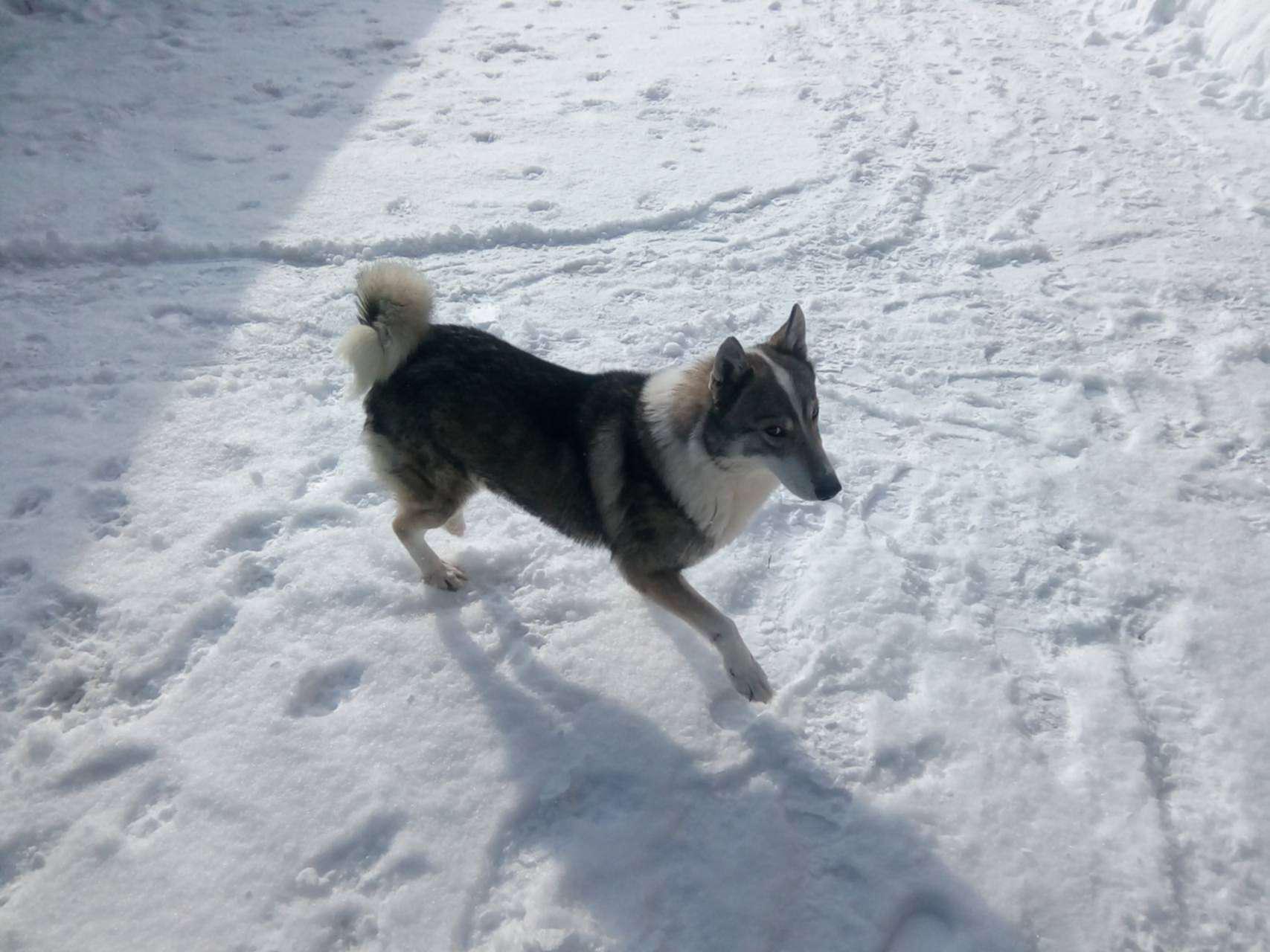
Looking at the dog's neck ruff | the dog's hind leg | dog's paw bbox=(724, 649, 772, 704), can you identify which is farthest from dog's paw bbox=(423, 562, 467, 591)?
dog's paw bbox=(724, 649, 772, 704)

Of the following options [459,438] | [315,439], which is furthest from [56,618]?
[459,438]

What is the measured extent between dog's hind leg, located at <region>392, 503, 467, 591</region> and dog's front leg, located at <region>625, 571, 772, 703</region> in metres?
1.12

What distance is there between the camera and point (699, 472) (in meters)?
3.02

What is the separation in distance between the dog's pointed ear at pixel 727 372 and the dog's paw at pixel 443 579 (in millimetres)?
1547

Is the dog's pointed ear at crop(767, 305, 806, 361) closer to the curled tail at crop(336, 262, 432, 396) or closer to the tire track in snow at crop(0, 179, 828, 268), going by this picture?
the curled tail at crop(336, 262, 432, 396)

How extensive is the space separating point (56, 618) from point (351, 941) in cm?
211

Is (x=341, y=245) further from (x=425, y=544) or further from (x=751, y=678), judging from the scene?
(x=751, y=678)

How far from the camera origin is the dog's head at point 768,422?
2.87 m

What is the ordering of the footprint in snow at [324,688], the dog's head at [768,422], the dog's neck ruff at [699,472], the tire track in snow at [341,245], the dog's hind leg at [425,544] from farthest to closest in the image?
the tire track in snow at [341,245], the dog's hind leg at [425,544], the footprint in snow at [324,688], the dog's neck ruff at [699,472], the dog's head at [768,422]

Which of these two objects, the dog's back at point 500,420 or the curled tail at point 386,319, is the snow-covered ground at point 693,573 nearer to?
the dog's back at point 500,420

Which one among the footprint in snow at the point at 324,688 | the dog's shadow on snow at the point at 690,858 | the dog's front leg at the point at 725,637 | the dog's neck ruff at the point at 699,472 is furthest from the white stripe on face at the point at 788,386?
the footprint in snow at the point at 324,688

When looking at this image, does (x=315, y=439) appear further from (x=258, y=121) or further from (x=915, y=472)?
(x=258, y=121)

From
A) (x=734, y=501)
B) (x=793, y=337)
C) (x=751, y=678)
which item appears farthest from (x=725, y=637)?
(x=793, y=337)

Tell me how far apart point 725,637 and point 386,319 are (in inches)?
77.2
